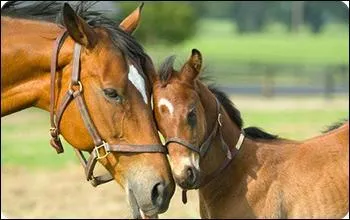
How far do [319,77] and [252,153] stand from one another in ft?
88.0

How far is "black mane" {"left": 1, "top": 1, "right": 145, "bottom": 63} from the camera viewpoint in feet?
12.3

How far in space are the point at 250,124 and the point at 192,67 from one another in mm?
11504

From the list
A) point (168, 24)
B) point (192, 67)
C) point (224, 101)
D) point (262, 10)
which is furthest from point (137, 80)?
point (168, 24)

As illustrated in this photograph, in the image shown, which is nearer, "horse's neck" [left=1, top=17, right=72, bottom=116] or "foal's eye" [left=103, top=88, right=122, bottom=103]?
"foal's eye" [left=103, top=88, right=122, bottom=103]

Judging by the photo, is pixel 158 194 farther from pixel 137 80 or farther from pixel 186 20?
pixel 186 20

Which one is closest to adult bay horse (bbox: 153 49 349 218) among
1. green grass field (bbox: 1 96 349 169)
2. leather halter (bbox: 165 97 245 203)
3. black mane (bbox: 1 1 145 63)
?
leather halter (bbox: 165 97 245 203)

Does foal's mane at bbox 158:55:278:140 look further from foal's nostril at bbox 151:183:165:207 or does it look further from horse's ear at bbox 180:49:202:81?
foal's nostril at bbox 151:183:165:207

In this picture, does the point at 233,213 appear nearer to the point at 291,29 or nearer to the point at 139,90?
the point at 139,90

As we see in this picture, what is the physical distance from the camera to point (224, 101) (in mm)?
4988

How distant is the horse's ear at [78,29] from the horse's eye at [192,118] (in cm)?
98

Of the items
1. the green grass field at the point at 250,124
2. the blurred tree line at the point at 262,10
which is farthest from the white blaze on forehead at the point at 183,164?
the blurred tree line at the point at 262,10

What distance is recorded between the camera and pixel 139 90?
3.60 metres

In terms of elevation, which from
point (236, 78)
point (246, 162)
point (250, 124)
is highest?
point (246, 162)

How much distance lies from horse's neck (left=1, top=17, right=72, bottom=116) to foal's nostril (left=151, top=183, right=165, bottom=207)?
0.81 metres
